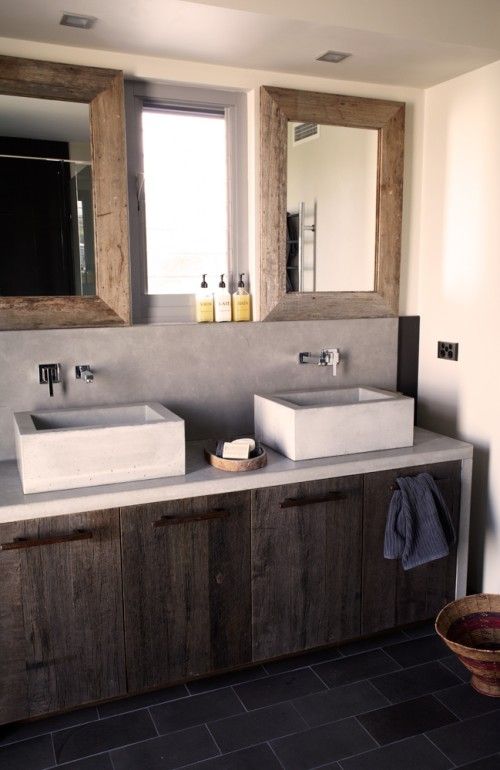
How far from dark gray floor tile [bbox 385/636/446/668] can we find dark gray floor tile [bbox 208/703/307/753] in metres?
0.55

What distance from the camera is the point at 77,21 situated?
2.17 m

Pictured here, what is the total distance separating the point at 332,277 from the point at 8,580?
1.84m

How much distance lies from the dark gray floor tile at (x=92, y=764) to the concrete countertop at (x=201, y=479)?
0.77 m

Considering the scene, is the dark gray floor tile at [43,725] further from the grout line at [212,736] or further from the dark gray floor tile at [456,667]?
the dark gray floor tile at [456,667]

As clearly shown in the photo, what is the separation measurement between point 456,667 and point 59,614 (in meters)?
1.52

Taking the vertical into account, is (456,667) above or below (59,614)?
below

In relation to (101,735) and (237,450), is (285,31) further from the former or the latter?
(101,735)

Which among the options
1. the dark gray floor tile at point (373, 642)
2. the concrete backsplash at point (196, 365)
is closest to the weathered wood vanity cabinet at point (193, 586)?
the dark gray floor tile at point (373, 642)

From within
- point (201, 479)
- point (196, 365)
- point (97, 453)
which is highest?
point (196, 365)

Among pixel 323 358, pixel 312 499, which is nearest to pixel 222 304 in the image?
pixel 323 358

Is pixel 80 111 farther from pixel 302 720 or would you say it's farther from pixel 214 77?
pixel 302 720

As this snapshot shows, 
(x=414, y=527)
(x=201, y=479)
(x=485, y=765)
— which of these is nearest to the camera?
(x=485, y=765)

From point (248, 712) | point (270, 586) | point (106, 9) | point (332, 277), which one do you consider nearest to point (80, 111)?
point (106, 9)

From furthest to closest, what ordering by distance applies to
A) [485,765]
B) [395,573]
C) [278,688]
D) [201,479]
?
[395,573] → [278,688] → [201,479] → [485,765]
